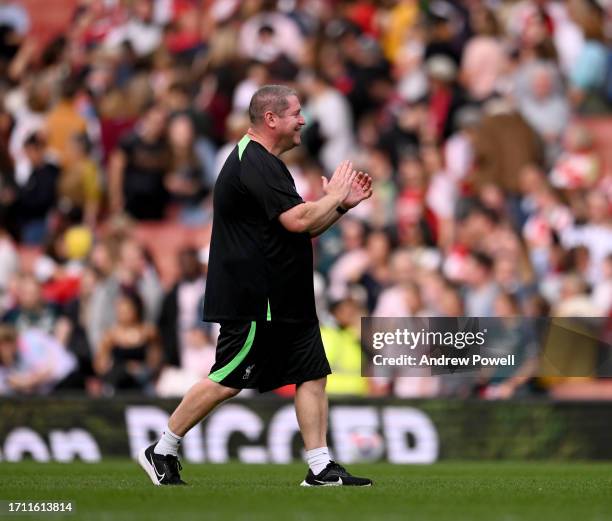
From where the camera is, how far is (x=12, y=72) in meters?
21.9

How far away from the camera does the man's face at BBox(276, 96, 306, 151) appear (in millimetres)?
9172

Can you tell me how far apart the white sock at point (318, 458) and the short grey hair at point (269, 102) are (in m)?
1.89

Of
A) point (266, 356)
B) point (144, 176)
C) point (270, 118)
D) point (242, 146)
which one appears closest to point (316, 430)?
point (266, 356)

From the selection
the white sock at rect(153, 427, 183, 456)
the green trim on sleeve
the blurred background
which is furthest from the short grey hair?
the blurred background

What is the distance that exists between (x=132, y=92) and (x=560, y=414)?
27.1ft

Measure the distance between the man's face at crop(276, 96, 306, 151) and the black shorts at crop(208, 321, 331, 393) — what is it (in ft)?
3.51

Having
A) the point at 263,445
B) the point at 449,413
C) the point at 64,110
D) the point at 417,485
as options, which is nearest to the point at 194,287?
the point at 263,445

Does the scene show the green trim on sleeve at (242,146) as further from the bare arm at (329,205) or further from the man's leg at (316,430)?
the man's leg at (316,430)

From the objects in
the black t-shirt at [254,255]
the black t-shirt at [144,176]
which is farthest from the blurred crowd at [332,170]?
the black t-shirt at [254,255]

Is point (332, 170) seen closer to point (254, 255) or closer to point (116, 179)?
point (116, 179)

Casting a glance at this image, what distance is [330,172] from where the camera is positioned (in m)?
17.8

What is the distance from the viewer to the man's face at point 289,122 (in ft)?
30.1

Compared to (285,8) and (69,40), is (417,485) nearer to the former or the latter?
(285,8)

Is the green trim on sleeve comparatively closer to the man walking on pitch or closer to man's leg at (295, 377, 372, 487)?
the man walking on pitch
